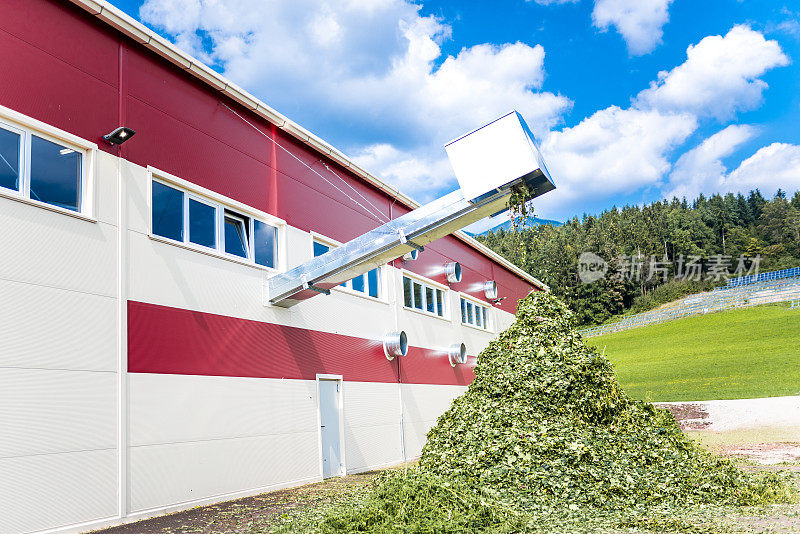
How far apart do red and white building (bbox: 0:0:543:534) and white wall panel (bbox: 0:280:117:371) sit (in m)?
0.02

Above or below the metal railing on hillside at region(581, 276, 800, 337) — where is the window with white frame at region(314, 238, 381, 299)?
below

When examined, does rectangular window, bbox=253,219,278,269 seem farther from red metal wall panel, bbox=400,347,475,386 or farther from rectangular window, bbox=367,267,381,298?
red metal wall panel, bbox=400,347,475,386

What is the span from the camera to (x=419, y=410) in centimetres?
1605

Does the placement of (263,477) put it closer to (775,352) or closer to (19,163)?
(19,163)

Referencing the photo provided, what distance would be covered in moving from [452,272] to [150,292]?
12.0 meters

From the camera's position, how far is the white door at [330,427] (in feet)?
38.3

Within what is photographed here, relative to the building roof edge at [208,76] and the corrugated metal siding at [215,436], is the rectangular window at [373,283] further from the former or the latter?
the corrugated metal siding at [215,436]

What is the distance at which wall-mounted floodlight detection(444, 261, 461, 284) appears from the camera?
62.7 ft

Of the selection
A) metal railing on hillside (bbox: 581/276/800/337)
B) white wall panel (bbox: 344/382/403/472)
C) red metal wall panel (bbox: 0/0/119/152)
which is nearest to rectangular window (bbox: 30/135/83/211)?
red metal wall panel (bbox: 0/0/119/152)

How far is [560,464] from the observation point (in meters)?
7.42

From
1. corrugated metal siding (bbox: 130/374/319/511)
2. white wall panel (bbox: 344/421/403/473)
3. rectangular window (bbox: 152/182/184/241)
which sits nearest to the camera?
corrugated metal siding (bbox: 130/374/319/511)

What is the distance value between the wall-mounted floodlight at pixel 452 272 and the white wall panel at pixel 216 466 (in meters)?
8.90

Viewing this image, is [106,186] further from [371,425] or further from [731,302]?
[731,302]

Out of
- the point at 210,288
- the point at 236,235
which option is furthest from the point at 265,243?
the point at 210,288
